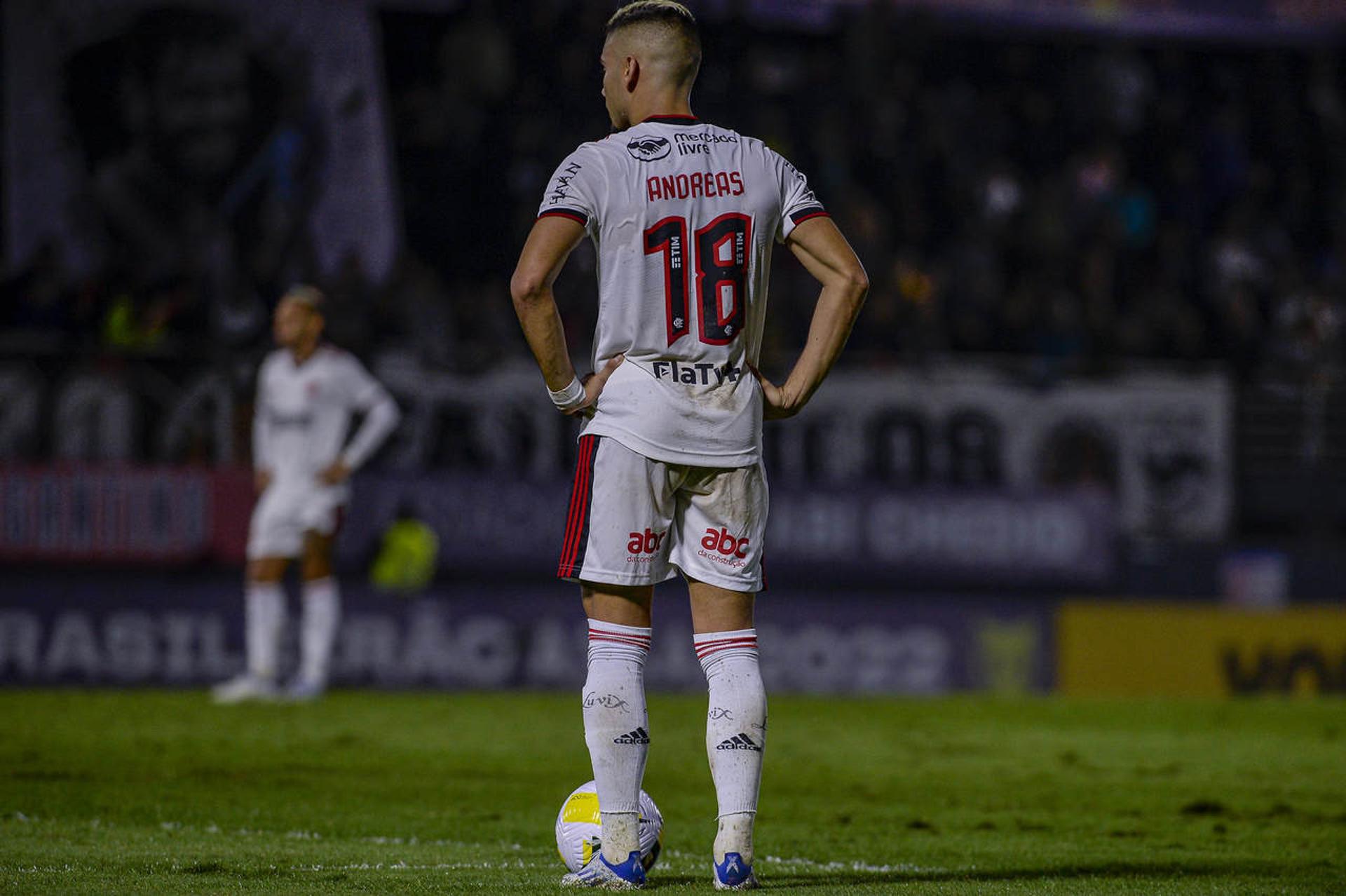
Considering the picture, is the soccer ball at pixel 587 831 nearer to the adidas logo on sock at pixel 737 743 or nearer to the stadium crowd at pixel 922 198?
the adidas logo on sock at pixel 737 743

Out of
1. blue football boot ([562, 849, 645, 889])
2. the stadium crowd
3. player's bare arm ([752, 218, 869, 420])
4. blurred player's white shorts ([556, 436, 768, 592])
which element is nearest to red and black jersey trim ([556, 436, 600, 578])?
blurred player's white shorts ([556, 436, 768, 592])

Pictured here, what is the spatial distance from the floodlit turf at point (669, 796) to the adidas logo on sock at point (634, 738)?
0.40 m

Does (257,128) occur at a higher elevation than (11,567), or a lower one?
higher

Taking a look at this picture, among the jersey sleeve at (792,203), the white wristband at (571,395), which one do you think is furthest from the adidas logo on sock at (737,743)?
the jersey sleeve at (792,203)

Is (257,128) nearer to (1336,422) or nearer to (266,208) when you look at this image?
(266,208)

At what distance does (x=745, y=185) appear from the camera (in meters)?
4.86

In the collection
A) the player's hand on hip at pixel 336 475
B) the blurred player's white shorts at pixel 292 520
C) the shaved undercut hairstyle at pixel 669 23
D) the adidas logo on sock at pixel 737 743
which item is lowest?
the adidas logo on sock at pixel 737 743

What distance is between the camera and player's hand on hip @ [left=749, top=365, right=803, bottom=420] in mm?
4906

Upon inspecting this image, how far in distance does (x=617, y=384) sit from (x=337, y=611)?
29.0 feet

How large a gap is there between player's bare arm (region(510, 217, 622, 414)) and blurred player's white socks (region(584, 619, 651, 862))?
2.24ft

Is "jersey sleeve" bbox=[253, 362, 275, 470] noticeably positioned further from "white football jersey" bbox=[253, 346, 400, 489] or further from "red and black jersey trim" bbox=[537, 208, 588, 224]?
"red and black jersey trim" bbox=[537, 208, 588, 224]

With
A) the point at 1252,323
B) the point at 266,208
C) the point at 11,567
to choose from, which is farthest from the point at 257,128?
the point at 1252,323

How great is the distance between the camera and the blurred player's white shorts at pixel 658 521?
15.6 feet

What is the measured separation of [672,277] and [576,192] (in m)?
0.34
